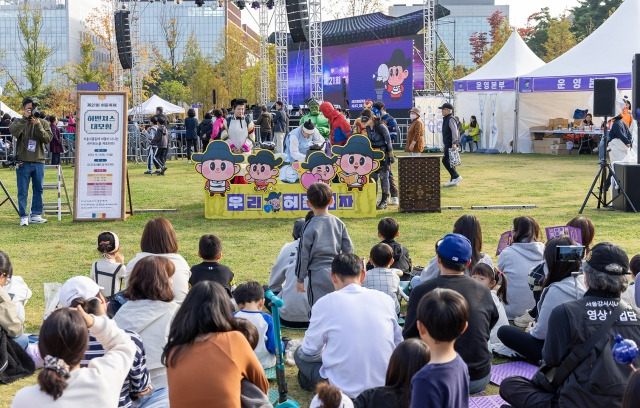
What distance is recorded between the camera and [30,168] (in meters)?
12.5

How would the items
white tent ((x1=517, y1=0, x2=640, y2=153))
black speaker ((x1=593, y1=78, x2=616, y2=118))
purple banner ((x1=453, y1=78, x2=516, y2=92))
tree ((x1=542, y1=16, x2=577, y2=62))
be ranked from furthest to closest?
tree ((x1=542, y1=16, x2=577, y2=62)) < purple banner ((x1=453, y1=78, x2=516, y2=92)) < white tent ((x1=517, y1=0, x2=640, y2=153)) < black speaker ((x1=593, y1=78, x2=616, y2=118))

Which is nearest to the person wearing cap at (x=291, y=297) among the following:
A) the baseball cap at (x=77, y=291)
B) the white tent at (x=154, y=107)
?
the baseball cap at (x=77, y=291)

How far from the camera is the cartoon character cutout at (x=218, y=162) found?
12.7m

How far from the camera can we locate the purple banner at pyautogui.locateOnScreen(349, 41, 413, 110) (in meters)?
31.6

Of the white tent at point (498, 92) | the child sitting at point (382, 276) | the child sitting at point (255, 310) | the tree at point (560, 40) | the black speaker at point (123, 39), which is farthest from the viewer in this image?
the tree at point (560, 40)

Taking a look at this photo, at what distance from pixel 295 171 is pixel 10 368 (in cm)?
790

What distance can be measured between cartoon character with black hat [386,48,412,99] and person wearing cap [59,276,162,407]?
27.7 meters

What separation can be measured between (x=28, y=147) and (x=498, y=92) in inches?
783

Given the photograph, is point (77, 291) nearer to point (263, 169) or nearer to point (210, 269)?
point (210, 269)

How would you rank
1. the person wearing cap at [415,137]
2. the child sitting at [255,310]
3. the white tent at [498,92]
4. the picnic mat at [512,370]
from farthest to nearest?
the white tent at [498,92]
the person wearing cap at [415,137]
the picnic mat at [512,370]
the child sitting at [255,310]

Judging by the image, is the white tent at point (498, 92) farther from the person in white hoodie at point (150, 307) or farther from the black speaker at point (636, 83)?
the person in white hoodie at point (150, 307)

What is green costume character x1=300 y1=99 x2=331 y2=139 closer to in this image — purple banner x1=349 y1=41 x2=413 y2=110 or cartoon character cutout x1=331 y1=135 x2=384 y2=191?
cartoon character cutout x1=331 y1=135 x2=384 y2=191

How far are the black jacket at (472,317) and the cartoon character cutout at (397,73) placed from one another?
27119mm

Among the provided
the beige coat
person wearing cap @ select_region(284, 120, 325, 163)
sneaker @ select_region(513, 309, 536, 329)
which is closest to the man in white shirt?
sneaker @ select_region(513, 309, 536, 329)
